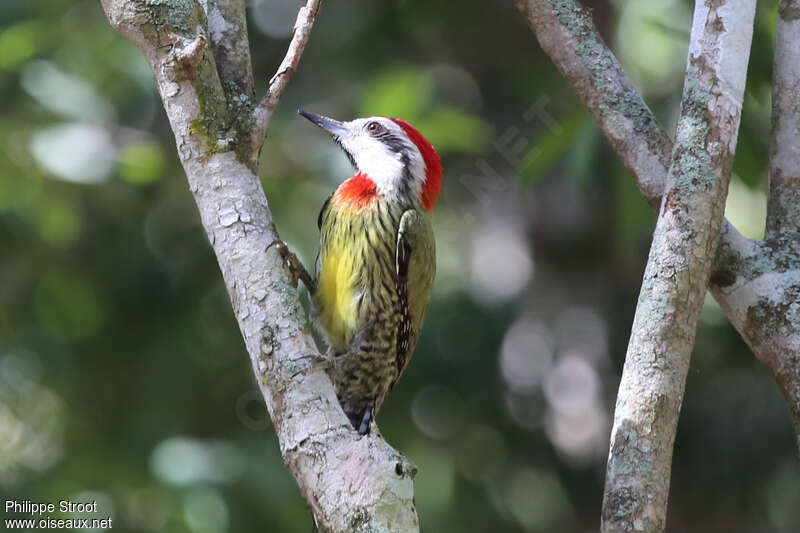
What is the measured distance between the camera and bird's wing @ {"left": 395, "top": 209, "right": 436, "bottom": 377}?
4141 millimetres

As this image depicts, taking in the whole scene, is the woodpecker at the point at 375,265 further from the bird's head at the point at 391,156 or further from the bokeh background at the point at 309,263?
the bokeh background at the point at 309,263

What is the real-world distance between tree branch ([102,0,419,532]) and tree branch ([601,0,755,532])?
565mm

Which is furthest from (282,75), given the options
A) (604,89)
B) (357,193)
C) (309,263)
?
(309,263)

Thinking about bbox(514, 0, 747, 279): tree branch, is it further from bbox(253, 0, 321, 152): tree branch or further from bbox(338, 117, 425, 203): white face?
bbox(338, 117, 425, 203): white face

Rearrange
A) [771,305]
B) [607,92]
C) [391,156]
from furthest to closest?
[391,156] < [607,92] < [771,305]

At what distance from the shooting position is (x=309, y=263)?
607cm

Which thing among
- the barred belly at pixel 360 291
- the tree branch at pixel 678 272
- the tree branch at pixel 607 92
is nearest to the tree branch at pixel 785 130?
the tree branch at pixel 607 92

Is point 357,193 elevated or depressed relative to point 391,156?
depressed

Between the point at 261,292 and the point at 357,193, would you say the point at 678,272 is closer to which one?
the point at 261,292

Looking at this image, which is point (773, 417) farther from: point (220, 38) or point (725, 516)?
point (220, 38)

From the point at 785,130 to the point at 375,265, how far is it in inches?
68.0

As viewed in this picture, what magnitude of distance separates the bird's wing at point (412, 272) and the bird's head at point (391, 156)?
0.13 meters

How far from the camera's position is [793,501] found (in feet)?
23.7

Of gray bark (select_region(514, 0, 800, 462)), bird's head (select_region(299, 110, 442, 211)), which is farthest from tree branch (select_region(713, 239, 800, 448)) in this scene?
bird's head (select_region(299, 110, 442, 211))
